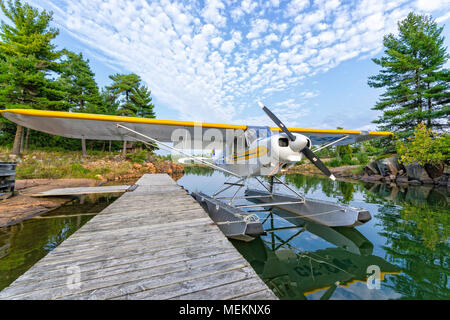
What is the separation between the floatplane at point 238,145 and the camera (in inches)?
135

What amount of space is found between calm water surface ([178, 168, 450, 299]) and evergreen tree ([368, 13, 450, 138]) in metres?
15.6

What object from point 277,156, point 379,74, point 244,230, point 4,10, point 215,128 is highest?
point 4,10

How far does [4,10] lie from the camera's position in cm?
1278

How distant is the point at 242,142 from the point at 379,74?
20720 millimetres

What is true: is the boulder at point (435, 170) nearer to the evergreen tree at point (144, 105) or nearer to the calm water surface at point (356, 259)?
the calm water surface at point (356, 259)

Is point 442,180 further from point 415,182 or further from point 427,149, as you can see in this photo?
point 427,149

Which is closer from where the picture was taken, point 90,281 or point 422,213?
point 90,281

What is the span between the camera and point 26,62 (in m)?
12.0

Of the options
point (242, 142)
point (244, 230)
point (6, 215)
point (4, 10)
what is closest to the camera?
point (244, 230)

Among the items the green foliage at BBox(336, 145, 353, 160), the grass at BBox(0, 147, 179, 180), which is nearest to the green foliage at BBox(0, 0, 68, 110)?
the grass at BBox(0, 147, 179, 180)

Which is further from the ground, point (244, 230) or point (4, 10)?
point (4, 10)
